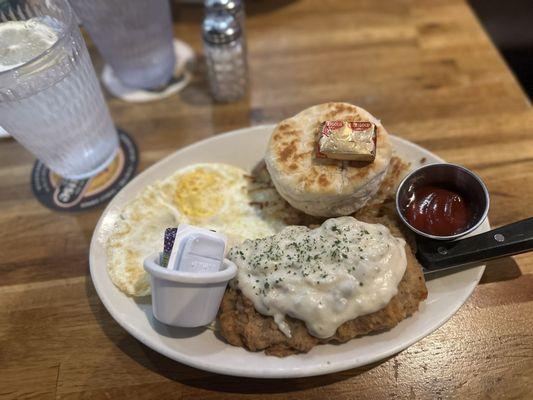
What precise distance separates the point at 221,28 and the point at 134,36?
21.4 inches

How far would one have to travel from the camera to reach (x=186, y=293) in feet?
5.66

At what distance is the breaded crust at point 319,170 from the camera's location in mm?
2021

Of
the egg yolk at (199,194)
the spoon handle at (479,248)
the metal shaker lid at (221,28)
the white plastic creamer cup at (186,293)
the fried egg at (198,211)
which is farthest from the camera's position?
the metal shaker lid at (221,28)

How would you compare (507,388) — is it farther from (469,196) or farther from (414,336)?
(469,196)

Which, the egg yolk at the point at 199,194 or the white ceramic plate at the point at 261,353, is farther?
the egg yolk at the point at 199,194

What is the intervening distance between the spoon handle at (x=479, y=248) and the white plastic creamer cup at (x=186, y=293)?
87 cm

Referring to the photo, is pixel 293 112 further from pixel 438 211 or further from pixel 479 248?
pixel 479 248

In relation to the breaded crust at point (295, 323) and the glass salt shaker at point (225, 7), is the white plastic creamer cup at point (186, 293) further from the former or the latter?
the glass salt shaker at point (225, 7)

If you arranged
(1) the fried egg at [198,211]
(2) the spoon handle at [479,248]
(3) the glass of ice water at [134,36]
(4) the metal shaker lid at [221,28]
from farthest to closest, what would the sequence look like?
(4) the metal shaker lid at [221,28] → (3) the glass of ice water at [134,36] → (1) the fried egg at [198,211] → (2) the spoon handle at [479,248]

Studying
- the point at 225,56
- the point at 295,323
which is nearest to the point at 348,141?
the point at 295,323

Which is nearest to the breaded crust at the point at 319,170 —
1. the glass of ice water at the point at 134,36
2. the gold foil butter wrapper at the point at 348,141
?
the gold foil butter wrapper at the point at 348,141

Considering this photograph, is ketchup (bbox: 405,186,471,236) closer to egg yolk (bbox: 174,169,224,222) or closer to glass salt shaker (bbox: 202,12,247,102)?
egg yolk (bbox: 174,169,224,222)

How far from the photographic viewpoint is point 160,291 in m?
1.75

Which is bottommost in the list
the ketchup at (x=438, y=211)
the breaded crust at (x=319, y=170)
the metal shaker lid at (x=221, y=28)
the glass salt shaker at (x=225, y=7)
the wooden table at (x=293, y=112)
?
the wooden table at (x=293, y=112)
